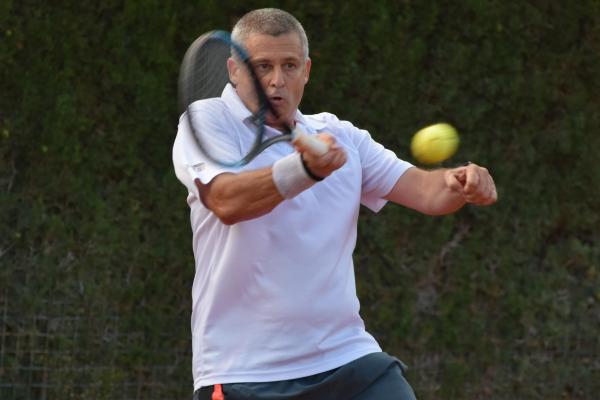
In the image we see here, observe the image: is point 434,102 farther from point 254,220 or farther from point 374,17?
point 254,220

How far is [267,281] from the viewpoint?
3766 mm

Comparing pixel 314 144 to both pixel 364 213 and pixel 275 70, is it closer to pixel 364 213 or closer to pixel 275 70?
pixel 275 70

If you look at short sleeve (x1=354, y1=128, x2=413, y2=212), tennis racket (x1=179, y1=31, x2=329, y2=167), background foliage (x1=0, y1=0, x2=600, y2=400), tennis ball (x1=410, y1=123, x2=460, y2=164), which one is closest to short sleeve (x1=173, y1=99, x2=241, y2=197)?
tennis racket (x1=179, y1=31, x2=329, y2=167)

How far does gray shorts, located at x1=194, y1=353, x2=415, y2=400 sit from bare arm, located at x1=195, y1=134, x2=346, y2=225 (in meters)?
0.55

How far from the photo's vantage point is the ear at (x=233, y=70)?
399cm

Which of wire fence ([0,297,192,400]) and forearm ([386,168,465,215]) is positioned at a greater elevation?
forearm ([386,168,465,215])

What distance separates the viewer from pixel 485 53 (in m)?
6.97

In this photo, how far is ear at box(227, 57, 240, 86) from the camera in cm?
399

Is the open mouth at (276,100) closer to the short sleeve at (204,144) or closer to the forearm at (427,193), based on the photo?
the short sleeve at (204,144)

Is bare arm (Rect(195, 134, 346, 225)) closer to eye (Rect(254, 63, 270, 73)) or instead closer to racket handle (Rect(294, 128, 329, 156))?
racket handle (Rect(294, 128, 329, 156))

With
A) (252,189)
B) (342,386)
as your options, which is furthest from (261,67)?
(342,386)

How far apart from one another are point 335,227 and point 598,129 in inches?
145

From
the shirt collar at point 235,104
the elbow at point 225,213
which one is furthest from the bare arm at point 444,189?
the elbow at point 225,213

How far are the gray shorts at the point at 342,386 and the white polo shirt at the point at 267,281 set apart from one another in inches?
1.0
